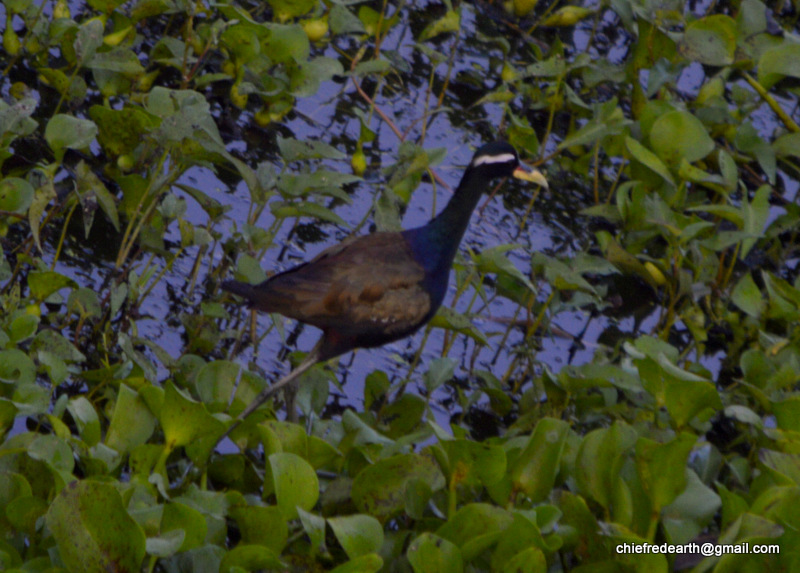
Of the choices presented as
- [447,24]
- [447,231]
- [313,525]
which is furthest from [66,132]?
[447,24]

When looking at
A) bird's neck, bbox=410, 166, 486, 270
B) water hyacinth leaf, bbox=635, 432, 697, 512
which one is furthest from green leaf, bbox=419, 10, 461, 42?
water hyacinth leaf, bbox=635, 432, 697, 512

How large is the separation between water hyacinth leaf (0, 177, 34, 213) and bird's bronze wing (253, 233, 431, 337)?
0.81 meters

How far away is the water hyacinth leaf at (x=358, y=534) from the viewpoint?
92.3 inches

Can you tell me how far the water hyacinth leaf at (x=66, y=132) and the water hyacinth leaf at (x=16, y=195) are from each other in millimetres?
147

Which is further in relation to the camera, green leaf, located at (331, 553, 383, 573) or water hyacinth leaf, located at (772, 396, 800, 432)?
water hyacinth leaf, located at (772, 396, 800, 432)

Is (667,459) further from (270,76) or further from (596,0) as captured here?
(596,0)

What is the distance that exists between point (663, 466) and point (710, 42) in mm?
2787

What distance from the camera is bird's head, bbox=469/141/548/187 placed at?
3582 mm

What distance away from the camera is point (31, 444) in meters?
2.41

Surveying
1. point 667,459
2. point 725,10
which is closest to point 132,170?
point 667,459

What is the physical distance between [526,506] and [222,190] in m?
2.23

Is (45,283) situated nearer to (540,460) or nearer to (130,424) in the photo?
(130,424)

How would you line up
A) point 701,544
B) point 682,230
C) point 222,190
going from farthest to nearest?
point 222,190 → point 682,230 → point 701,544

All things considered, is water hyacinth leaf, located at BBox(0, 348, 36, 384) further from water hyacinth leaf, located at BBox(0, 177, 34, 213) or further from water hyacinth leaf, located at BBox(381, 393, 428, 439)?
water hyacinth leaf, located at BBox(381, 393, 428, 439)
